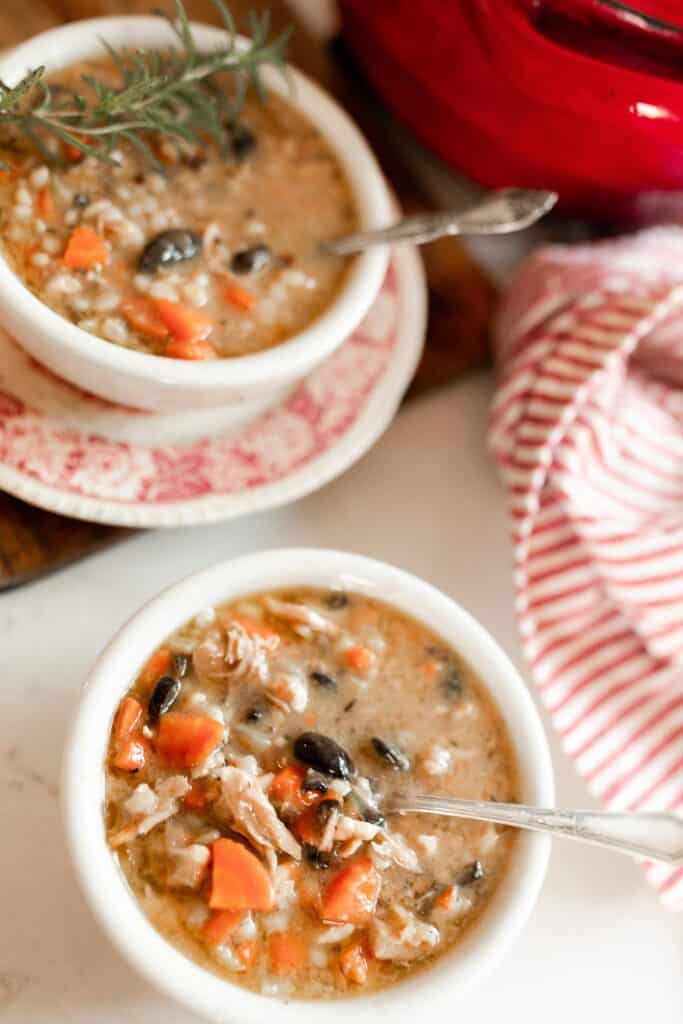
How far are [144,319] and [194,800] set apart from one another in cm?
44

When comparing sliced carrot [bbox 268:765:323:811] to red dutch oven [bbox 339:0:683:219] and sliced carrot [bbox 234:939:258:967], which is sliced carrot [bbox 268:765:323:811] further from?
red dutch oven [bbox 339:0:683:219]

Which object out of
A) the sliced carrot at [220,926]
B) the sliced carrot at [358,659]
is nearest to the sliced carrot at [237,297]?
the sliced carrot at [358,659]

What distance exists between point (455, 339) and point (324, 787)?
0.60 meters

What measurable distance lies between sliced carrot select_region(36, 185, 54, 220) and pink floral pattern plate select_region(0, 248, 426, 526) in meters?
0.13

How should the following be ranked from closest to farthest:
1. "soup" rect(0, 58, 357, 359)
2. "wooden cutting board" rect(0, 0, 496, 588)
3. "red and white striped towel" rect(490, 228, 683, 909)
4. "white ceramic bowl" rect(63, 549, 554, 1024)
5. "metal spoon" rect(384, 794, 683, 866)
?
1. "white ceramic bowl" rect(63, 549, 554, 1024)
2. "metal spoon" rect(384, 794, 683, 866)
3. "soup" rect(0, 58, 357, 359)
4. "red and white striped towel" rect(490, 228, 683, 909)
5. "wooden cutting board" rect(0, 0, 496, 588)

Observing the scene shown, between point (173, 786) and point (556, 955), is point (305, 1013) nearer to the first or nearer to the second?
point (173, 786)

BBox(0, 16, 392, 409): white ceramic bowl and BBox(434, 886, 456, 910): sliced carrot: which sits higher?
BBox(0, 16, 392, 409): white ceramic bowl

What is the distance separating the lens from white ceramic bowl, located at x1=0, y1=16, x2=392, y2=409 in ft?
3.45

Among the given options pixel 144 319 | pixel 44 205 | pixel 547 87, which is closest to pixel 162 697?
pixel 144 319

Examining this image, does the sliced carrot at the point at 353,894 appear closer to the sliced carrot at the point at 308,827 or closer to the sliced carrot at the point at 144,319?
the sliced carrot at the point at 308,827

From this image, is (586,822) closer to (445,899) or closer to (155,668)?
(445,899)

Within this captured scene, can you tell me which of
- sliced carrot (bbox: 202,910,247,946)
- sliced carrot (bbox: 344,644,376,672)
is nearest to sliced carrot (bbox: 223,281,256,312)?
sliced carrot (bbox: 344,644,376,672)

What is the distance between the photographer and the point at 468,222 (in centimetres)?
122

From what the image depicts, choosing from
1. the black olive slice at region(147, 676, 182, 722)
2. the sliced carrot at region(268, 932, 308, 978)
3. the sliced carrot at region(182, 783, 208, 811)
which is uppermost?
the black olive slice at region(147, 676, 182, 722)
